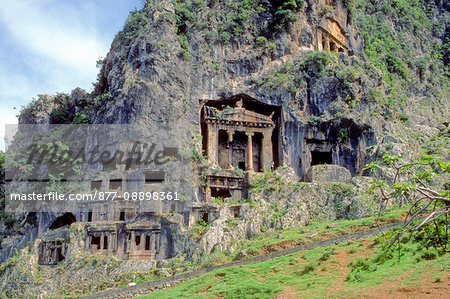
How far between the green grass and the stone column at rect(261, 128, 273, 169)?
18.1m

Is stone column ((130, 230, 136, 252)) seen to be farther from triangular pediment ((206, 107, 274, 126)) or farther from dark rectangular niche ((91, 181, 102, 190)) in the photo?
triangular pediment ((206, 107, 274, 126))

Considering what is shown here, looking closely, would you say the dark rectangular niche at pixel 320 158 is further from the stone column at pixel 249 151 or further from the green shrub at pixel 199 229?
the green shrub at pixel 199 229

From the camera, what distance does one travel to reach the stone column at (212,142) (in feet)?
143

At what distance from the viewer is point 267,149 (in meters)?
45.1

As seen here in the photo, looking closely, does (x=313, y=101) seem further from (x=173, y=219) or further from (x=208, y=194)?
(x=173, y=219)

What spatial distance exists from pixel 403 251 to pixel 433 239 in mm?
9994

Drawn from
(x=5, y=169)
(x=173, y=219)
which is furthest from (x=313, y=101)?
(x=5, y=169)

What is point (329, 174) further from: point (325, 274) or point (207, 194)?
point (325, 274)

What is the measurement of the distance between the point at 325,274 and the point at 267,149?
75.1ft

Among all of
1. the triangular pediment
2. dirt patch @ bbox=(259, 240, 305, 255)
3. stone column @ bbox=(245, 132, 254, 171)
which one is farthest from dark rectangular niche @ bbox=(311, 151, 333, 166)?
dirt patch @ bbox=(259, 240, 305, 255)

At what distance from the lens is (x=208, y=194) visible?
3981cm

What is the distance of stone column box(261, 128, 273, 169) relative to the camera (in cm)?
4453

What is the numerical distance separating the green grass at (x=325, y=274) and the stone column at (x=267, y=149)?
59.3 ft

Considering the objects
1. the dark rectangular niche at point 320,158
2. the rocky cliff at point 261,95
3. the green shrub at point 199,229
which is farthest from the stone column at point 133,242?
the dark rectangular niche at point 320,158
